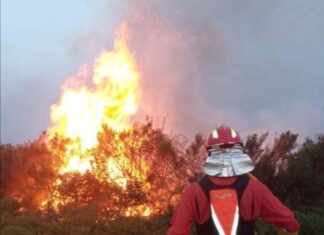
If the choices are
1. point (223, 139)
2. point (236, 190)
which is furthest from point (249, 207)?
point (223, 139)

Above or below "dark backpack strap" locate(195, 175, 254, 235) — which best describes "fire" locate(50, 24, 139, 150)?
above

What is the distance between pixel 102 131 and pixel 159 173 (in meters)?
1.76

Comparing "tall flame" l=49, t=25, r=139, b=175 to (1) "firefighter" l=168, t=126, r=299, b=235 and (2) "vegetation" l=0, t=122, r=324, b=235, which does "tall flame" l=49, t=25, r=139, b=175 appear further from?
(1) "firefighter" l=168, t=126, r=299, b=235

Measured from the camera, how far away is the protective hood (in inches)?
163

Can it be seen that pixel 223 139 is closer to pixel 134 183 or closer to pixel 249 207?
pixel 249 207

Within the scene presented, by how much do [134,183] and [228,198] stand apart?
9581mm

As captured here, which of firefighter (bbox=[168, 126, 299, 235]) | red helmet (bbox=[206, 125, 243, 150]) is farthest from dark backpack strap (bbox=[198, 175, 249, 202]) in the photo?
red helmet (bbox=[206, 125, 243, 150])

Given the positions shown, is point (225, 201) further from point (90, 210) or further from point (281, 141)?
point (281, 141)

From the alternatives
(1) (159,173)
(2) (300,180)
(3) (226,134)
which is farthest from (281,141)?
(3) (226,134)

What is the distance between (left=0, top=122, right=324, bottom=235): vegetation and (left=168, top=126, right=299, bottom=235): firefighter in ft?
15.9

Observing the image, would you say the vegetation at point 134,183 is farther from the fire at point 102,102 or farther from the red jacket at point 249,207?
the red jacket at point 249,207

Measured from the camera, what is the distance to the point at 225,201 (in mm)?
4145

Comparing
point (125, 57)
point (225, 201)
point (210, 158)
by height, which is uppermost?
point (125, 57)

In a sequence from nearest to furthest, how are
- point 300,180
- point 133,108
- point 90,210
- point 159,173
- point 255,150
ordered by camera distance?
point 90,210 < point 300,180 < point 255,150 < point 159,173 < point 133,108
